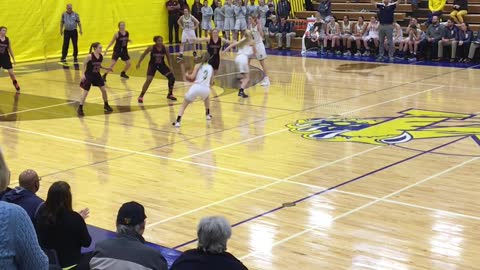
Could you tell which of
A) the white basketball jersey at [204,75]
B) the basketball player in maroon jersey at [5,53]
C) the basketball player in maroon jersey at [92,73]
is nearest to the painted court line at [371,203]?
the white basketball jersey at [204,75]

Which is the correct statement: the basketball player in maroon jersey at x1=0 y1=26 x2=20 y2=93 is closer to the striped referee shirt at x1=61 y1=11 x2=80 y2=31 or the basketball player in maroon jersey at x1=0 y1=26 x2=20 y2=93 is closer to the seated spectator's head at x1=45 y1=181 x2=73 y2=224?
the striped referee shirt at x1=61 y1=11 x2=80 y2=31

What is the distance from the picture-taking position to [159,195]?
33.0 ft

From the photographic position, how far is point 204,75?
14.1 m

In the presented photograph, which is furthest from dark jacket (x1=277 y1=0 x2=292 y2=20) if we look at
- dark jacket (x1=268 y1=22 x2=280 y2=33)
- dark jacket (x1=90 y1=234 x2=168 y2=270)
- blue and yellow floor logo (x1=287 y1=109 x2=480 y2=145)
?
dark jacket (x1=90 y1=234 x2=168 y2=270)

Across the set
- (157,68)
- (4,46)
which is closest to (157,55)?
(157,68)

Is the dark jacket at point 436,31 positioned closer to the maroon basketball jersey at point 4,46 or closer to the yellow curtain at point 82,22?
the yellow curtain at point 82,22

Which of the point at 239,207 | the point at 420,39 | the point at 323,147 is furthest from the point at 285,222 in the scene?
the point at 420,39

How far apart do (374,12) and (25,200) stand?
22910mm

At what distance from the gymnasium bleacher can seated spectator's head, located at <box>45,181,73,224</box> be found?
20674 mm

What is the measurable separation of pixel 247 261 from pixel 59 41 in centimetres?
2095

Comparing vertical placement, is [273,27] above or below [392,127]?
above

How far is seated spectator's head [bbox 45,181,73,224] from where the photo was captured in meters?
5.91

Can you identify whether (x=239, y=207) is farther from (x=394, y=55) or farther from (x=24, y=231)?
(x=394, y=55)

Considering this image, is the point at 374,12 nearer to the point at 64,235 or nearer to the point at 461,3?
the point at 461,3
